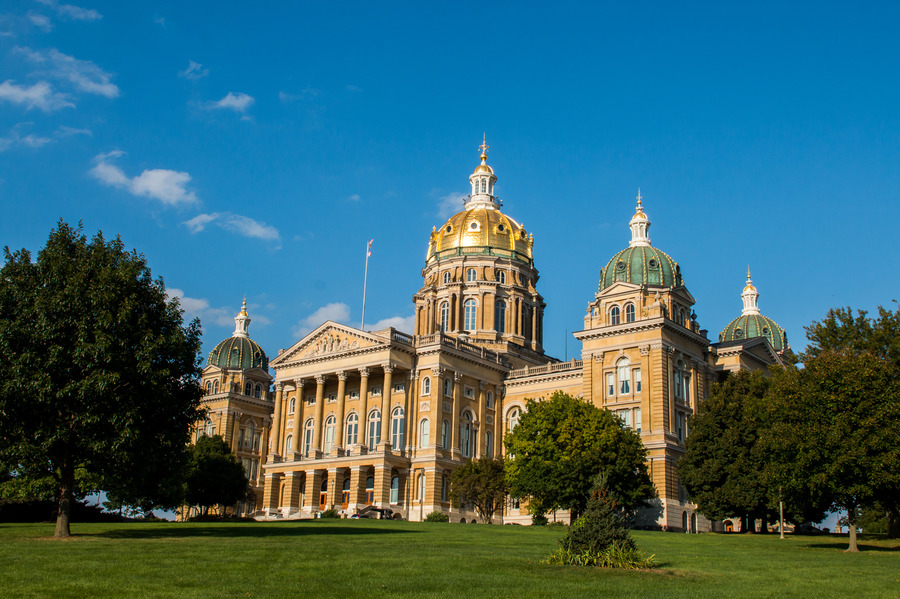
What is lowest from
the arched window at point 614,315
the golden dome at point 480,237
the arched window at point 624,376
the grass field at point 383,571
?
the grass field at point 383,571

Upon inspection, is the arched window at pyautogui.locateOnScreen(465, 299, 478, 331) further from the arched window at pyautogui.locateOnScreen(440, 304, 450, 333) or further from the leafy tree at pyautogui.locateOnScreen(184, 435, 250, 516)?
the leafy tree at pyautogui.locateOnScreen(184, 435, 250, 516)

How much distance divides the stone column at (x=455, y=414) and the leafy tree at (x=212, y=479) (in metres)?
18.8

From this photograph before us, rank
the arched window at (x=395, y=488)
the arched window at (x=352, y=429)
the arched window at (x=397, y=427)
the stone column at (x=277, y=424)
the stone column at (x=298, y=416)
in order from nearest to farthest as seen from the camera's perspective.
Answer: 1. the arched window at (x=395, y=488)
2. the arched window at (x=397, y=427)
3. the arched window at (x=352, y=429)
4. the stone column at (x=298, y=416)
5. the stone column at (x=277, y=424)

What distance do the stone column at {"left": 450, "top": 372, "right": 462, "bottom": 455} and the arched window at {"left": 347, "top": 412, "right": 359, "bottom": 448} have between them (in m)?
8.75

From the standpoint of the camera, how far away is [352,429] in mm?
78812

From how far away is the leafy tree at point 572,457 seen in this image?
2158 inches

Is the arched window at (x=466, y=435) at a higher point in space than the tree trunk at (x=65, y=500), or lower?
higher

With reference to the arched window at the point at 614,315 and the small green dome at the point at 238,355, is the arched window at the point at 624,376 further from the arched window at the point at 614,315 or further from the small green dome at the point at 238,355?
the small green dome at the point at 238,355

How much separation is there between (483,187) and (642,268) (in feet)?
110

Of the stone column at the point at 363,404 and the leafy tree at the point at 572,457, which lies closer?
the leafy tree at the point at 572,457

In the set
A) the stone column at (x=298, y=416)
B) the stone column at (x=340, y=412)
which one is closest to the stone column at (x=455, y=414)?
the stone column at (x=340, y=412)

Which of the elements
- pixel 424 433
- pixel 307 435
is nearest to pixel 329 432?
pixel 307 435

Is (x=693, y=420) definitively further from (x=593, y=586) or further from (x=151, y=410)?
(x=593, y=586)

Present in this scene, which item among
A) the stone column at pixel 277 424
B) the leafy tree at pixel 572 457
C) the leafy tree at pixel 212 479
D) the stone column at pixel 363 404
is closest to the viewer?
the leafy tree at pixel 572 457
